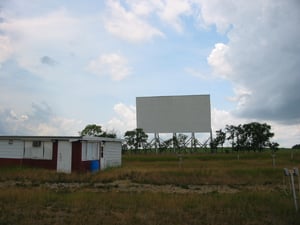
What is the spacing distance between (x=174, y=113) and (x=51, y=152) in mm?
25181

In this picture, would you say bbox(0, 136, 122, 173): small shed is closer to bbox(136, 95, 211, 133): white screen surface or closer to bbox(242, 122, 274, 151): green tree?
bbox(136, 95, 211, 133): white screen surface

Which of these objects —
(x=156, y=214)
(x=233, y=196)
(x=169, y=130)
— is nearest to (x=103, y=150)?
(x=233, y=196)

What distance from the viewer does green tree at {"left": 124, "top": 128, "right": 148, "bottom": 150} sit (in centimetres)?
4494

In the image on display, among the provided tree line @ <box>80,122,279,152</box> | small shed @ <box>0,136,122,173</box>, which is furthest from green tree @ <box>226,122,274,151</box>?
small shed @ <box>0,136,122,173</box>

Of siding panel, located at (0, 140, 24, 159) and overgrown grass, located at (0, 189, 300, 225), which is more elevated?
siding panel, located at (0, 140, 24, 159)

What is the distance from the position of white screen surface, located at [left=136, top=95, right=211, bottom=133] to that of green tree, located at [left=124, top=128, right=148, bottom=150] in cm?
90

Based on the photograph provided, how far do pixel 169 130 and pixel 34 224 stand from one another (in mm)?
36988

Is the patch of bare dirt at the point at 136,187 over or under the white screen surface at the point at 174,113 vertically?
under

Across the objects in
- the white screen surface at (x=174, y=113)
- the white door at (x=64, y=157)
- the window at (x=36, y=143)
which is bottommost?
the white door at (x=64, y=157)

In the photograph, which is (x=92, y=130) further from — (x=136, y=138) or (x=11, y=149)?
(x=11, y=149)

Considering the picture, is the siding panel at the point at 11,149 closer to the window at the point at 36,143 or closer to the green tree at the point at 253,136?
the window at the point at 36,143

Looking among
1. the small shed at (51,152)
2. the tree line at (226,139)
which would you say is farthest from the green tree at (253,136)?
the small shed at (51,152)

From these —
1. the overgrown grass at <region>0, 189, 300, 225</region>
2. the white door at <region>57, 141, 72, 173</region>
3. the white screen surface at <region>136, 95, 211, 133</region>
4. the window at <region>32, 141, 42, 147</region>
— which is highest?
the white screen surface at <region>136, 95, 211, 133</region>

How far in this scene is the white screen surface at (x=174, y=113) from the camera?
42844 mm
